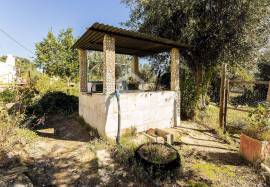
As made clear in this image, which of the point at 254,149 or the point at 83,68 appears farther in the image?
the point at 83,68

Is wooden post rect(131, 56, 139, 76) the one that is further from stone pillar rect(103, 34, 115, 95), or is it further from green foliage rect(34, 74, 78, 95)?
stone pillar rect(103, 34, 115, 95)

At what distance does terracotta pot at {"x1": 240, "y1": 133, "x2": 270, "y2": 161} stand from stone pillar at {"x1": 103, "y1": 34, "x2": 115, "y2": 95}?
4103mm

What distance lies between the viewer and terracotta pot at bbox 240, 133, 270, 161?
183 inches

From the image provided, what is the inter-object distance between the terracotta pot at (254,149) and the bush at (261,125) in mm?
153

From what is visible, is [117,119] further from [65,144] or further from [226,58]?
[226,58]

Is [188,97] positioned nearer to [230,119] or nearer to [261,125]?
[230,119]

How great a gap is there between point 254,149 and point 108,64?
4.71 meters

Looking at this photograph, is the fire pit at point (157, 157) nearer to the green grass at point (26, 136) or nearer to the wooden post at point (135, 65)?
the green grass at point (26, 136)

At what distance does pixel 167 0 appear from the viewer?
862 centimetres

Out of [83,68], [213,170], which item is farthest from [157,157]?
[83,68]

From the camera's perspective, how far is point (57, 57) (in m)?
25.7

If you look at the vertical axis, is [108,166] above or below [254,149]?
below

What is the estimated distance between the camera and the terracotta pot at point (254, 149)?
4641 millimetres

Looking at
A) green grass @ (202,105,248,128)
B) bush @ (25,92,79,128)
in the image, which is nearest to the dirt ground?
green grass @ (202,105,248,128)
